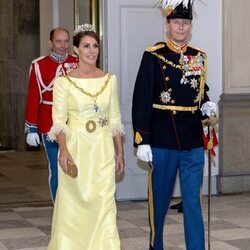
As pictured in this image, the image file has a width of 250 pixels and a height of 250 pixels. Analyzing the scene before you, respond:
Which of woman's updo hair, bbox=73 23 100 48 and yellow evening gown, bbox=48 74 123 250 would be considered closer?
yellow evening gown, bbox=48 74 123 250

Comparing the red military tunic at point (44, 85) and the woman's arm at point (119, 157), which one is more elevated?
the red military tunic at point (44, 85)

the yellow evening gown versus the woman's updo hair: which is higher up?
the woman's updo hair

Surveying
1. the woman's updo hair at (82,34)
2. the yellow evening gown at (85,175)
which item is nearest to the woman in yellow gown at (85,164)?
the yellow evening gown at (85,175)

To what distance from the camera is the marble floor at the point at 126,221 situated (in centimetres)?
700

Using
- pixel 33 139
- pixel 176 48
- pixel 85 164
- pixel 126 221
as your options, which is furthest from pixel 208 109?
pixel 126 221

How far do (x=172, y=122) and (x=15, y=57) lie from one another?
10.3 m

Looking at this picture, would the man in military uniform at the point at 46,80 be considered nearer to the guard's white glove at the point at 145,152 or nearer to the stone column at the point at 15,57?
the guard's white glove at the point at 145,152

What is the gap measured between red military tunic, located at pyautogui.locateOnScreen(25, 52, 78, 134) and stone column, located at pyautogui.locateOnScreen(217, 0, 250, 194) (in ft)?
8.37

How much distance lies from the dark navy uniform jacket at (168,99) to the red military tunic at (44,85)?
5.01ft

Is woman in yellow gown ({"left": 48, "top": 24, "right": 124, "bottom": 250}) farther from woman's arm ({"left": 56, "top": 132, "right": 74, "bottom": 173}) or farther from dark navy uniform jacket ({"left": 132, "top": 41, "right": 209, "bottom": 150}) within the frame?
dark navy uniform jacket ({"left": 132, "top": 41, "right": 209, "bottom": 150})

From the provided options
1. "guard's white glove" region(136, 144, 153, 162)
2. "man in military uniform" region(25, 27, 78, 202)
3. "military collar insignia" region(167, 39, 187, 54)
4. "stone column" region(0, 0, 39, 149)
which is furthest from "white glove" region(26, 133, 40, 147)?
"stone column" region(0, 0, 39, 149)

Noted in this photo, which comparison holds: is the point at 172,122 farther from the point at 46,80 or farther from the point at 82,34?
the point at 46,80

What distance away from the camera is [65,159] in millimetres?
5555

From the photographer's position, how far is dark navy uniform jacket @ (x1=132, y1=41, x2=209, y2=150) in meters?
5.95
